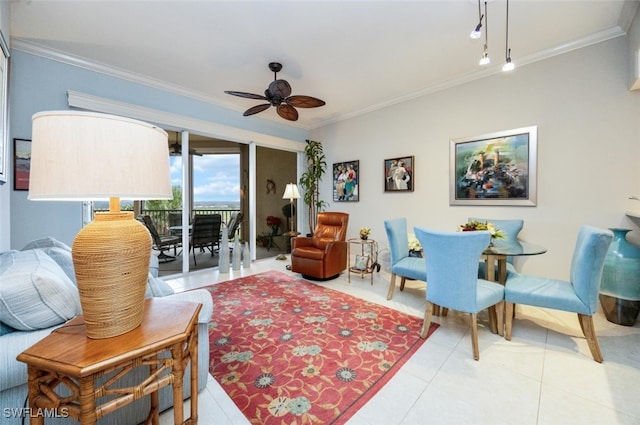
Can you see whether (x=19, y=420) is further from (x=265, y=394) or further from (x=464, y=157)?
(x=464, y=157)

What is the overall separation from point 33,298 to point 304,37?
299cm

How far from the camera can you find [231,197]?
5609 mm

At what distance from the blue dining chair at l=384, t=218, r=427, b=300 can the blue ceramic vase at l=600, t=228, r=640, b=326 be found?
1.66m

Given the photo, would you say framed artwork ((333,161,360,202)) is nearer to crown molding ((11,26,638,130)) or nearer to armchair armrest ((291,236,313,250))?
crown molding ((11,26,638,130))

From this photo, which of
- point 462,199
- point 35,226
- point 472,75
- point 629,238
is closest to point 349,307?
point 462,199

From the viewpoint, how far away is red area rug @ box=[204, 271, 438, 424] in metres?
1.49

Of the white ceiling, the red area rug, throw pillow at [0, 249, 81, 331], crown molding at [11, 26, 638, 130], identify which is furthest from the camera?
crown molding at [11, 26, 638, 130]

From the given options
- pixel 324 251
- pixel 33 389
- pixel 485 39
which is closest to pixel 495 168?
pixel 485 39

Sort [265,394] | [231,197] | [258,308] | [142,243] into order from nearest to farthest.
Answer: [142,243] → [265,394] → [258,308] → [231,197]

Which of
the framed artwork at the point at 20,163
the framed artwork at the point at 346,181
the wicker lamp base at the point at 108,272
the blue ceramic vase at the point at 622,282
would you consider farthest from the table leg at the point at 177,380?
the framed artwork at the point at 346,181

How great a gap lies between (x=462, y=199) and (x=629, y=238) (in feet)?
5.21

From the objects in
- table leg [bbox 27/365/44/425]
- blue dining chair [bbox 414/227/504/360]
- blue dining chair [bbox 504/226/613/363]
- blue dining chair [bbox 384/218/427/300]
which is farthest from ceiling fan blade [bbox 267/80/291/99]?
blue dining chair [bbox 504/226/613/363]

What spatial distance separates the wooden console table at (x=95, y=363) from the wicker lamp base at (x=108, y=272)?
63 mm

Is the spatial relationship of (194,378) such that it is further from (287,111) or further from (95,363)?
(287,111)
